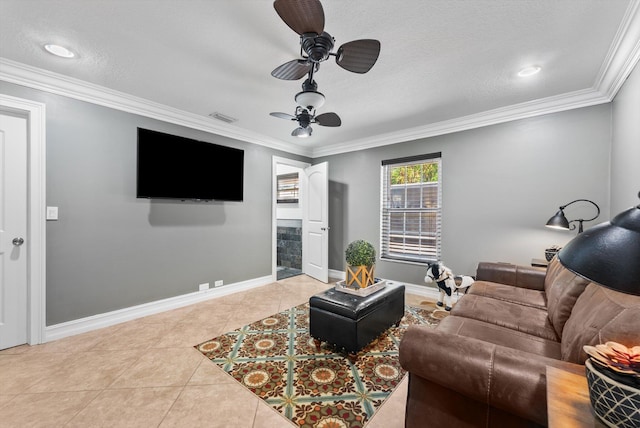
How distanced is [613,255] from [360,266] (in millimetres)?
1921

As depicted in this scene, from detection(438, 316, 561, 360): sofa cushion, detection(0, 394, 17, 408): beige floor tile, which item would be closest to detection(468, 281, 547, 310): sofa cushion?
detection(438, 316, 561, 360): sofa cushion

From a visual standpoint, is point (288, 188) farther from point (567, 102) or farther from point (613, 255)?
point (613, 255)

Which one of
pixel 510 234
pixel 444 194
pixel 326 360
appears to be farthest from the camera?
pixel 444 194

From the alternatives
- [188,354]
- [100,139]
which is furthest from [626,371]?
[100,139]

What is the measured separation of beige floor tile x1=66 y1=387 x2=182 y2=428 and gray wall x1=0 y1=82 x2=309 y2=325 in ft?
4.59

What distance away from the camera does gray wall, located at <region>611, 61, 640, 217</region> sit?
2.03 metres

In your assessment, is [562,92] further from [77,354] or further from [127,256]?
[77,354]

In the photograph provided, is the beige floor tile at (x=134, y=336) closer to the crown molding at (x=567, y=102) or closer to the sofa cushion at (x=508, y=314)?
the sofa cushion at (x=508, y=314)

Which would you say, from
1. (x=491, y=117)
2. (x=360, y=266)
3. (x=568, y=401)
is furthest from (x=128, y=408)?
(x=491, y=117)

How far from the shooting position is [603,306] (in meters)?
1.17

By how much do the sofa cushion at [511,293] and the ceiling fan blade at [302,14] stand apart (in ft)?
8.12

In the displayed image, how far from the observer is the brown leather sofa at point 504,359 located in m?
1.00

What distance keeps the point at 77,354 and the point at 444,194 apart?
4402 mm

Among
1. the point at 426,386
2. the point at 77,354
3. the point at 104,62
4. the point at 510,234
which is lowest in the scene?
the point at 77,354
